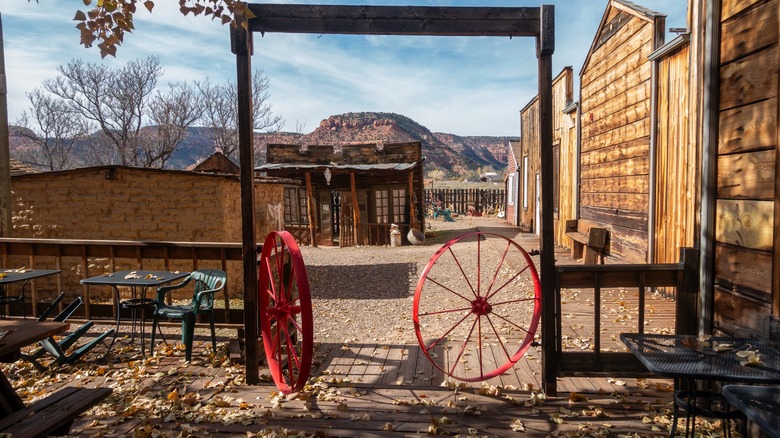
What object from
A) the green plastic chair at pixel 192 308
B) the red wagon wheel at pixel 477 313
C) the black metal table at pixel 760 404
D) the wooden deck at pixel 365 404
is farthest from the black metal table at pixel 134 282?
the black metal table at pixel 760 404

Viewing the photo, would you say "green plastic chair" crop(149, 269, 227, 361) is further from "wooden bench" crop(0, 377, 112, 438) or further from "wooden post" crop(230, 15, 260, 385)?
"wooden bench" crop(0, 377, 112, 438)

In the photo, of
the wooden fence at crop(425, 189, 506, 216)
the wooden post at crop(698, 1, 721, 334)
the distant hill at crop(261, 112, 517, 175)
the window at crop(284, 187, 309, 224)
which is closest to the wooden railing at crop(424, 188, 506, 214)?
the wooden fence at crop(425, 189, 506, 216)

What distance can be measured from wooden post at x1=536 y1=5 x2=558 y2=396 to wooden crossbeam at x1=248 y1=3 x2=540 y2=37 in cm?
14

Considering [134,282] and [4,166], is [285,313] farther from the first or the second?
[4,166]

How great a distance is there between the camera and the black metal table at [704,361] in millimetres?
2332

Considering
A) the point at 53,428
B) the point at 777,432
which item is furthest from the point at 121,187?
the point at 777,432

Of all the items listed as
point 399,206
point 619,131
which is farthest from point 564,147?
point 399,206

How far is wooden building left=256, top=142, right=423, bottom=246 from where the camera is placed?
18.9 meters

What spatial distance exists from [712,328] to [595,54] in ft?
27.0

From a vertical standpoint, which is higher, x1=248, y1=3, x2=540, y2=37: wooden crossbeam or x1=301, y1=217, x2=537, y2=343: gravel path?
x1=248, y1=3, x2=540, y2=37: wooden crossbeam

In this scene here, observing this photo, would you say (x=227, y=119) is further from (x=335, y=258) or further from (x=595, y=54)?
(x=595, y=54)

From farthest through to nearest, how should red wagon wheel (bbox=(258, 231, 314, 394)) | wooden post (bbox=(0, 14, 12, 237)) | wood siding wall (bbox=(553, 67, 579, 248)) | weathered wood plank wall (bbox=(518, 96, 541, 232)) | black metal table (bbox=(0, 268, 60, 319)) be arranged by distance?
1. weathered wood plank wall (bbox=(518, 96, 541, 232))
2. wood siding wall (bbox=(553, 67, 579, 248))
3. wooden post (bbox=(0, 14, 12, 237))
4. black metal table (bbox=(0, 268, 60, 319))
5. red wagon wheel (bbox=(258, 231, 314, 394))

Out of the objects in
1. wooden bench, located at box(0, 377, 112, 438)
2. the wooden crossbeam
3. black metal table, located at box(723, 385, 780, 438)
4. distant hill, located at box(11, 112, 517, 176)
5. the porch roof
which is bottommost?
wooden bench, located at box(0, 377, 112, 438)

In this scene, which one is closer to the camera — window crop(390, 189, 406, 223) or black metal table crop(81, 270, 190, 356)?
black metal table crop(81, 270, 190, 356)
